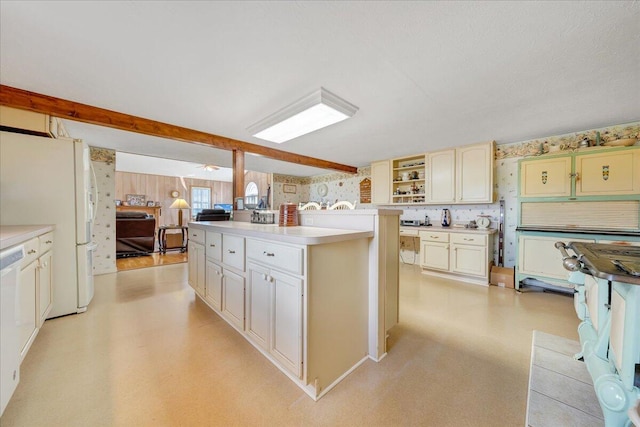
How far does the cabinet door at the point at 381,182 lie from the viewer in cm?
493

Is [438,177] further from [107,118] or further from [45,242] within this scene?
[45,242]

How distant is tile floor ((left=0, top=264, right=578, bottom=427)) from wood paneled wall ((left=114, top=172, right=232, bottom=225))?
23.2 feet

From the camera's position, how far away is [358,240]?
5.46ft

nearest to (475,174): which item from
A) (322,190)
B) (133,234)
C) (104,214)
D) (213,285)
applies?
(213,285)

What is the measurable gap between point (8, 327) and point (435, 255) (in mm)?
4422

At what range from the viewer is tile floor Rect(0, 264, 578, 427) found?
1251 millimetres

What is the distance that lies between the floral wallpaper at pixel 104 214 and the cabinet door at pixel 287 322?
4.21 metres

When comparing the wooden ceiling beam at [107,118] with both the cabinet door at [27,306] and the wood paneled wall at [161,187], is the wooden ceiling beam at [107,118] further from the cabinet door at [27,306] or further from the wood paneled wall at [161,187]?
the wood paneled wall at [161,187]

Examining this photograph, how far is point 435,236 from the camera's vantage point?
396cm

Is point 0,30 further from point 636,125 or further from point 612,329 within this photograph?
point 636,125

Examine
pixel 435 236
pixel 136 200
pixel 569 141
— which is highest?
pixel 569 141

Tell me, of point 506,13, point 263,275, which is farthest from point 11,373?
point 506,13

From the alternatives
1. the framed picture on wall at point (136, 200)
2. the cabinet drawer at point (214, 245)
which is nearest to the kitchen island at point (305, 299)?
the cabinet drawer at point (214, 245)

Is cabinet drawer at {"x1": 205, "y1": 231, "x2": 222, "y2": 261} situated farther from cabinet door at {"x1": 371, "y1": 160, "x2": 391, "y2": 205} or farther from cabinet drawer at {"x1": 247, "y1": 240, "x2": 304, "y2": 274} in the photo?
cabinet door at {"x1": 371, "y1": 160, "x2": 391, "y2": 205}
